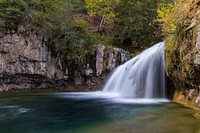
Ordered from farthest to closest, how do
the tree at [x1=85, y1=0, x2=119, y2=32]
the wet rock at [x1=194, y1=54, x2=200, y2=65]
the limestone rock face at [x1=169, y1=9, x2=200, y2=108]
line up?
1. the tree at [x1=85, y1=0, x2=119, y2=32]
2. the limestone rock face at [x1=169, y1=9, x2=200, y2=108]
3. the wet rock at [x1=194, y1=54, x2=200, y2=65]

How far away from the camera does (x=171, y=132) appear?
5344 millimetres

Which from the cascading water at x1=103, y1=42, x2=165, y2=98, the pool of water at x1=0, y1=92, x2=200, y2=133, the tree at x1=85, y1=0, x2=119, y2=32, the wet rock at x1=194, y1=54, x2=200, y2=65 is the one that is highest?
the tree at x1=85, y1=0, x2=119, y2=32

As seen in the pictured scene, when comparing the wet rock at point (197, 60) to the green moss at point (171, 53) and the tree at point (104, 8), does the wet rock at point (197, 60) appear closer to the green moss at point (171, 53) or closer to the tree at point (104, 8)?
the green moss at point (171, 53)

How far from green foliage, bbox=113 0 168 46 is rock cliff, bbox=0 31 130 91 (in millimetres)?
1846

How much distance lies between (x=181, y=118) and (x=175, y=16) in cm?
427

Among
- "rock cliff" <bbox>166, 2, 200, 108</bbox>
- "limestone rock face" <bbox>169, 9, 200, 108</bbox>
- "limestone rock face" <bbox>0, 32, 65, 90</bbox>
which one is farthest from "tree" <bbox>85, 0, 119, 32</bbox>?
"limestone rock face" <bbox>169, 9, 200, 108</bbox>

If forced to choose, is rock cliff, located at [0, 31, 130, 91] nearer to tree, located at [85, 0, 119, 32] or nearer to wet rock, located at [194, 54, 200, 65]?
tree, located at [85, 0, 119, 32]

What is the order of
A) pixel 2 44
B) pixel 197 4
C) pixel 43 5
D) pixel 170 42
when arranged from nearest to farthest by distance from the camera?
pixel 197 4, pixel 170 42, pixel 2 44, pixel 43 5

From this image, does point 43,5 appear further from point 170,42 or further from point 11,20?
point 170,42

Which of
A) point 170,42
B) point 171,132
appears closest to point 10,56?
point 170,42

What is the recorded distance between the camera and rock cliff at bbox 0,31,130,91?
51.0 ft

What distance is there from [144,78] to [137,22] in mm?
7359

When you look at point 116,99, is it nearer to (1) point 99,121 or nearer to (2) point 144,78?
(2) point 144,78

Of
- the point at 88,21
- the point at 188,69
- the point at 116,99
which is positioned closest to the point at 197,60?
the point at 188,69
